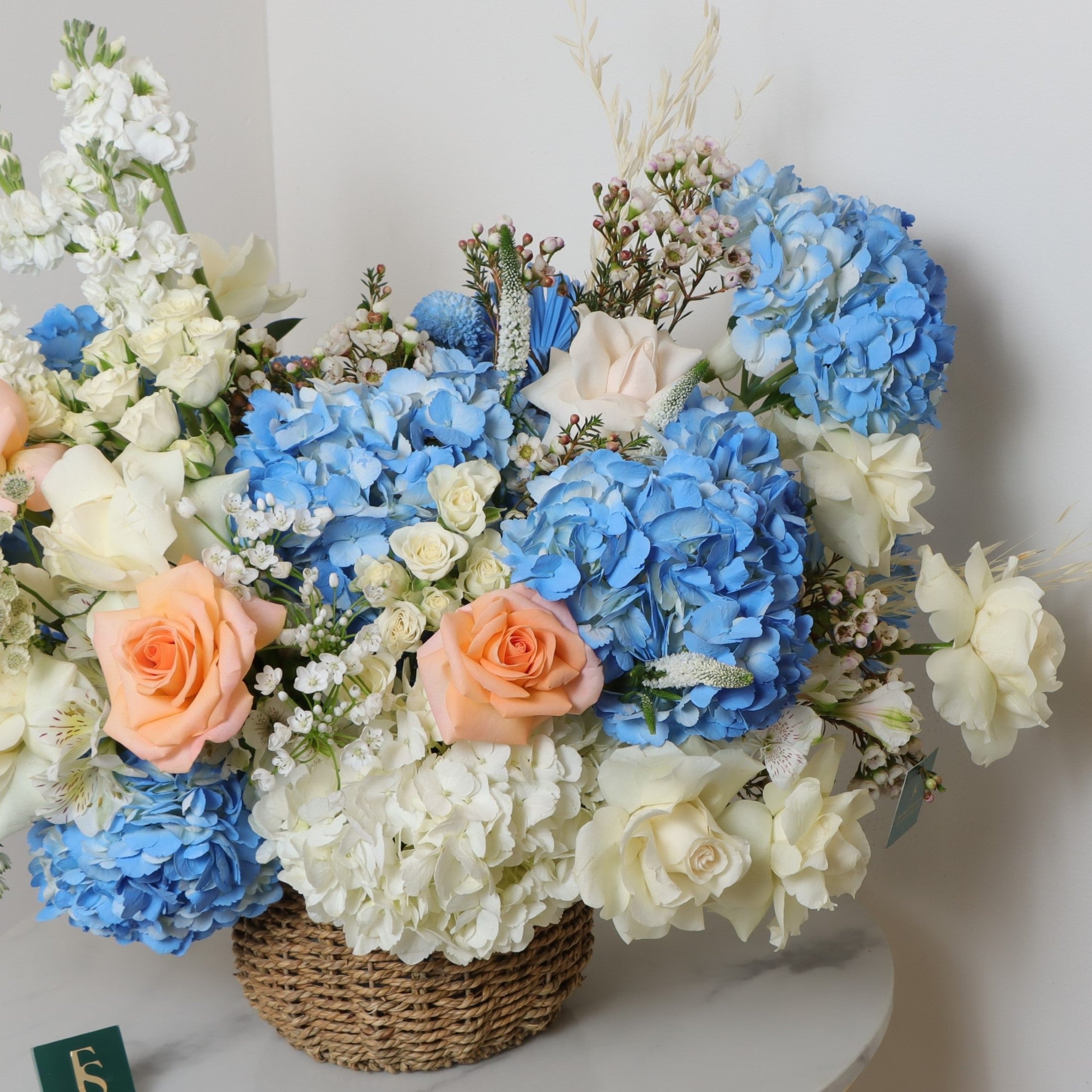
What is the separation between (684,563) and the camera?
→ 2.32 ft

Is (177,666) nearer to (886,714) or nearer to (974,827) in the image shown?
(886,714)

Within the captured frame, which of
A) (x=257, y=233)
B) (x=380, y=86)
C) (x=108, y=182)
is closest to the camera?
(x=108, y=182)

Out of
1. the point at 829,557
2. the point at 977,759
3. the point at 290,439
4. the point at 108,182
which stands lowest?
the point at 977,759

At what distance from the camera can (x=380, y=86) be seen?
4.71 ft

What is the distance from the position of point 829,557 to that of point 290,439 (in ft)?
1.62

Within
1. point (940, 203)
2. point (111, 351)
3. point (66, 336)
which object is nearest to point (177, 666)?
point (111, 351)

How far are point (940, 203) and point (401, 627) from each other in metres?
0.63

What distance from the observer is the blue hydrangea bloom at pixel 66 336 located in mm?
925

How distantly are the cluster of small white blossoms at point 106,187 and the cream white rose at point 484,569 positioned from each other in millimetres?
297

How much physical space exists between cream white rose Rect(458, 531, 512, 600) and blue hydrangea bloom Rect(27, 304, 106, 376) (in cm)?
38

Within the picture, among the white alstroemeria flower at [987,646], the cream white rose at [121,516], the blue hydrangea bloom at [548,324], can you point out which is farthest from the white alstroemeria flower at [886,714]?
the cream white rose at [121,516]

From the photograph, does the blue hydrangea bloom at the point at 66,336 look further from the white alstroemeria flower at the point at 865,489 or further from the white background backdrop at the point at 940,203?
the white alstroemeria flower at the point at 865,489

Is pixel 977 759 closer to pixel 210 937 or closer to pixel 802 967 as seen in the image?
pixel 802 967

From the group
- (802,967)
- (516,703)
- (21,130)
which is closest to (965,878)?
(802,967)
